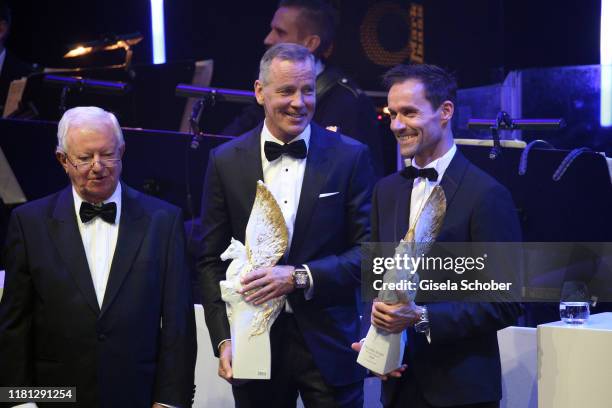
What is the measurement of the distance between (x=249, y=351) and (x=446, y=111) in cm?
109

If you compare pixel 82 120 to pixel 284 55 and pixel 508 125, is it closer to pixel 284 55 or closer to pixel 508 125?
pixel 284 55

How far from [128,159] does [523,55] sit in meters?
3.55

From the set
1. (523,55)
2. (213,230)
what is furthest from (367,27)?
(213,230)

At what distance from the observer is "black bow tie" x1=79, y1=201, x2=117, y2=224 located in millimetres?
3631

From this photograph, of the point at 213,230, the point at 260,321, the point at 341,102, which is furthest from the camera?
the point at 341,102

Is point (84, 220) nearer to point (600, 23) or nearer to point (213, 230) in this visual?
point (213, 230)

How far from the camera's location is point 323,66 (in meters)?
5.23

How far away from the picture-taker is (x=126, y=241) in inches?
143

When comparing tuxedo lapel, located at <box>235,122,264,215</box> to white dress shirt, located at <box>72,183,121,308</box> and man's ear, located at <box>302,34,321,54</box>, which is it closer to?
white dress shirt, located at <box>72,183,121,308</box>

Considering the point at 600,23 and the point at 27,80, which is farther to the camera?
the point at 600,23

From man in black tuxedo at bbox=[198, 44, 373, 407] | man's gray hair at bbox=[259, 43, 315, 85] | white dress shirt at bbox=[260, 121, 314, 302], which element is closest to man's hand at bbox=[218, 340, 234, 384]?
man in black tuxedo at bbox=[198, 44, 373, 407]

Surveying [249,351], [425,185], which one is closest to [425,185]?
[425,185]

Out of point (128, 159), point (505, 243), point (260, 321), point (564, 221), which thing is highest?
point (128, 159)

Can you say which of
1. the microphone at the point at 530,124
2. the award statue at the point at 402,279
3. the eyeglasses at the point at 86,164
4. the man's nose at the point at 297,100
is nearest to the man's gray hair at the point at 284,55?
the man's nose at the point at 297,100
